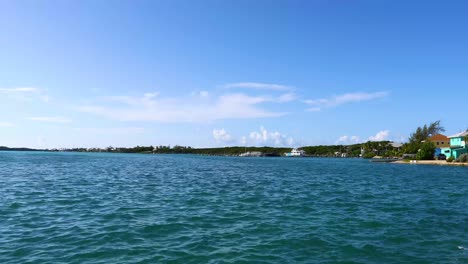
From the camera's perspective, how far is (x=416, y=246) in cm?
1445

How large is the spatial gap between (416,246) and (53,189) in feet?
97.3

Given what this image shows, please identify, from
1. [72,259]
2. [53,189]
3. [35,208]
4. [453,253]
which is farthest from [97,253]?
[53,189]

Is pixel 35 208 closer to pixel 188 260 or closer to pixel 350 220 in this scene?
pixel 188 260

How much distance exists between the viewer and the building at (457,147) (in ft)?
332

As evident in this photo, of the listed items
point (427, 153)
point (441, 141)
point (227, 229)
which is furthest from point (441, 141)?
point (227, 229)

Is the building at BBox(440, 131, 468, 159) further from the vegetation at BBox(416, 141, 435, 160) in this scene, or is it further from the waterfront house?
the waterfront house

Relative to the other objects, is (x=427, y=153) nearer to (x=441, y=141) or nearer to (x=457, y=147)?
(x=457, y=147)

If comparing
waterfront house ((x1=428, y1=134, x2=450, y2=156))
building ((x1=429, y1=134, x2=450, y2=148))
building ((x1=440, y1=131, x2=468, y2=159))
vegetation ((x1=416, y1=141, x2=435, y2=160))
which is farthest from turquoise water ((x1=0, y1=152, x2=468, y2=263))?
building ((x1=429, y1=134, x2=450, y2=148))

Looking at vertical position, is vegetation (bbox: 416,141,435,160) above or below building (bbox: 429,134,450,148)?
below

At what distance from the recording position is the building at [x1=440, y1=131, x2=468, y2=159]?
101 metres

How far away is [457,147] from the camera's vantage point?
10906 centimetres

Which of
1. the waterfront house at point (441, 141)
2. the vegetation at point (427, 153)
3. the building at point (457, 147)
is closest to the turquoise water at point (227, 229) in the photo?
the building at point (457, 147)

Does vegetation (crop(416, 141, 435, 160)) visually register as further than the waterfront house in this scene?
No

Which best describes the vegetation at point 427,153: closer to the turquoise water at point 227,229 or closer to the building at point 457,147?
the building at point 457,147
